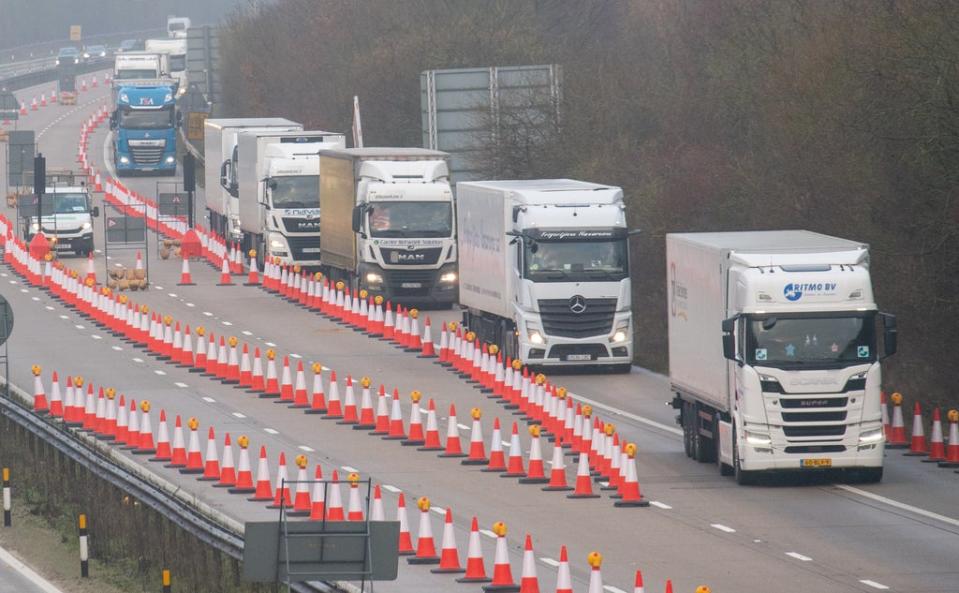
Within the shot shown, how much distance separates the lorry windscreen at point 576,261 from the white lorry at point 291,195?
17060 mm

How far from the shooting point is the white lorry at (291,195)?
52.2 meters

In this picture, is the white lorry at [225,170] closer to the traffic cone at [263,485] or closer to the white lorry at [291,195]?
the white lorry at [291,195]

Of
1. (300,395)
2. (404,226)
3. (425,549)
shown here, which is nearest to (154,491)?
(425,549)

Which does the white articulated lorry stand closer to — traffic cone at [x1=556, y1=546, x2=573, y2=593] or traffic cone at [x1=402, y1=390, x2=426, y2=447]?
traffic cone at [x1=402, y1=390, x2=426, y2=447]

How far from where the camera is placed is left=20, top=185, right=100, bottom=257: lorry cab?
5850 centimetres

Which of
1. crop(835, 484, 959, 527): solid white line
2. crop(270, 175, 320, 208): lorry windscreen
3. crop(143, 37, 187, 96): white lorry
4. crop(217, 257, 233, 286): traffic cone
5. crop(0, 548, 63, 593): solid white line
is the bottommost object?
crop(0, 548, 63, 593): solid white line

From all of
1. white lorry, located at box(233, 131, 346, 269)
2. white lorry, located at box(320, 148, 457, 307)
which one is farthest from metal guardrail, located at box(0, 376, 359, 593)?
white lorry, located at box(233, 131, 346, 269)

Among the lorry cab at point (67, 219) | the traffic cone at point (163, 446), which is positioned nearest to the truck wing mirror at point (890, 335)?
the traffic cone at point (163, 446)

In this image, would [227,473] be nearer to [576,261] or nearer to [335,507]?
[335,507]

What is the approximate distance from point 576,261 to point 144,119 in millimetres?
56478

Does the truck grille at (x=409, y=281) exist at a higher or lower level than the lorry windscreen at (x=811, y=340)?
lower

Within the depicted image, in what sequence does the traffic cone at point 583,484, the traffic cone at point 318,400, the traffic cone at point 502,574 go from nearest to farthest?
the traffic cone at point 502,574 < the traffic cone at point 583,484 < the traffic cone at point 318,400

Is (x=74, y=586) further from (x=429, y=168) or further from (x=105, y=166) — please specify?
(x=105, y=166)

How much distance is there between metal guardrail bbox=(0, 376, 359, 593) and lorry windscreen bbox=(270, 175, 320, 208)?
22.6 metres
